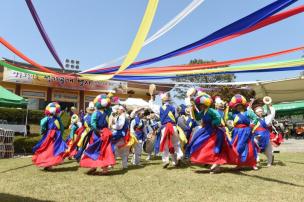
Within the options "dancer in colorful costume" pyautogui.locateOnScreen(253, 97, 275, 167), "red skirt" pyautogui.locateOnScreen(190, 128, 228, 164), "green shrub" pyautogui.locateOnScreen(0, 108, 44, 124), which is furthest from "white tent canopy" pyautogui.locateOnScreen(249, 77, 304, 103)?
"green shrub" pyautogui.locateOnScreen(0, 108, 44, 124)

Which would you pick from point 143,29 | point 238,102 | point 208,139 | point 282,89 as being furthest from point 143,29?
point 282,89

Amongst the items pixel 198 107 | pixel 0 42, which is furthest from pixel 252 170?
pixel 0 42

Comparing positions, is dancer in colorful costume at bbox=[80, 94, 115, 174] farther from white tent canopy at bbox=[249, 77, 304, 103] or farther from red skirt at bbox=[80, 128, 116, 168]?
white tent canopy at bbox=[249, 77, 304, 103]

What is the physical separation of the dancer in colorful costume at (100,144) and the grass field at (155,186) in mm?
261

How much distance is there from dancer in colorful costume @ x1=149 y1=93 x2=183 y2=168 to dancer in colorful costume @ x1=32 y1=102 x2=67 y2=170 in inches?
92.8

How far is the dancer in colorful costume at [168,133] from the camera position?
731 cm

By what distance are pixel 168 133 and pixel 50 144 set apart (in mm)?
2742

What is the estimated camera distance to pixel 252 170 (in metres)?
6.89

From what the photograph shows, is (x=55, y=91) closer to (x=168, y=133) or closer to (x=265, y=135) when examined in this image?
(x=168, y=133)

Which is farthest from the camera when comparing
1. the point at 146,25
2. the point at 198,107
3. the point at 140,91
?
the point at 140,91

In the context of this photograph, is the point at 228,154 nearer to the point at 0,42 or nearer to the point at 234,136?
the point at 234,136

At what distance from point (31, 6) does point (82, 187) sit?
142 inches

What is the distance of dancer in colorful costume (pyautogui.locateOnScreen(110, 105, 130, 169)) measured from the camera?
7.41 meters

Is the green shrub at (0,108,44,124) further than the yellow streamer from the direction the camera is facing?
Yes
